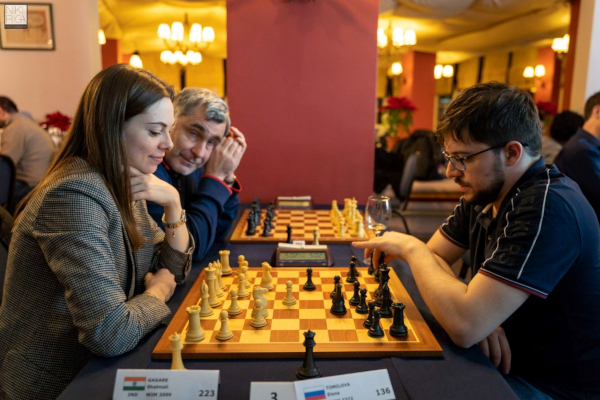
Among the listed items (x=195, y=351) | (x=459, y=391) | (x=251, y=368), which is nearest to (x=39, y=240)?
(x=195, y=351)

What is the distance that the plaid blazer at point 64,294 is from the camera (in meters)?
1.12

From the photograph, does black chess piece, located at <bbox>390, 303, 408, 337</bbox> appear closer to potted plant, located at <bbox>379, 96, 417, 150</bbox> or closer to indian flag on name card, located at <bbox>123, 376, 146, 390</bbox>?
indian flag on name card, located at <bbox>123, 376, 146, 390</bbox>

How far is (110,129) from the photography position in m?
1.28

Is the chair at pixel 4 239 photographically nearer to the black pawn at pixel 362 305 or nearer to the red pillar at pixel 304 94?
the black pawn at pixel 362 305

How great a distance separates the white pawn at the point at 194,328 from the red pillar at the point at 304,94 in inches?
99.2

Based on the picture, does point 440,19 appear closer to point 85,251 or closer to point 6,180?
point 6,180

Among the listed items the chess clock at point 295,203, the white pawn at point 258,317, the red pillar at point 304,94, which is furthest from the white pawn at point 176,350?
the red pillar at point 304,94

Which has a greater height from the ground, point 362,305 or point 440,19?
point 440,19

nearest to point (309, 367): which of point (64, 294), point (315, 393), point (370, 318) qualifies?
point (315, 393)

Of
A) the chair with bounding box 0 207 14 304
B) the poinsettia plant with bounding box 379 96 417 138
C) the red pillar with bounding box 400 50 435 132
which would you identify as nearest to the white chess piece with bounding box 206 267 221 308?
the chair with bounding box 0 207 14 304

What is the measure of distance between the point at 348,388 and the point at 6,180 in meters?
3.63

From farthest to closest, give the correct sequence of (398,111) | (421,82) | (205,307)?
(421,82) → (398,111) → (205,307)

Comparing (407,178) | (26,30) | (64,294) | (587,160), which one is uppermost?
(26,30)

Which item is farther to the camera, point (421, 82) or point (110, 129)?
point (421, 82)
